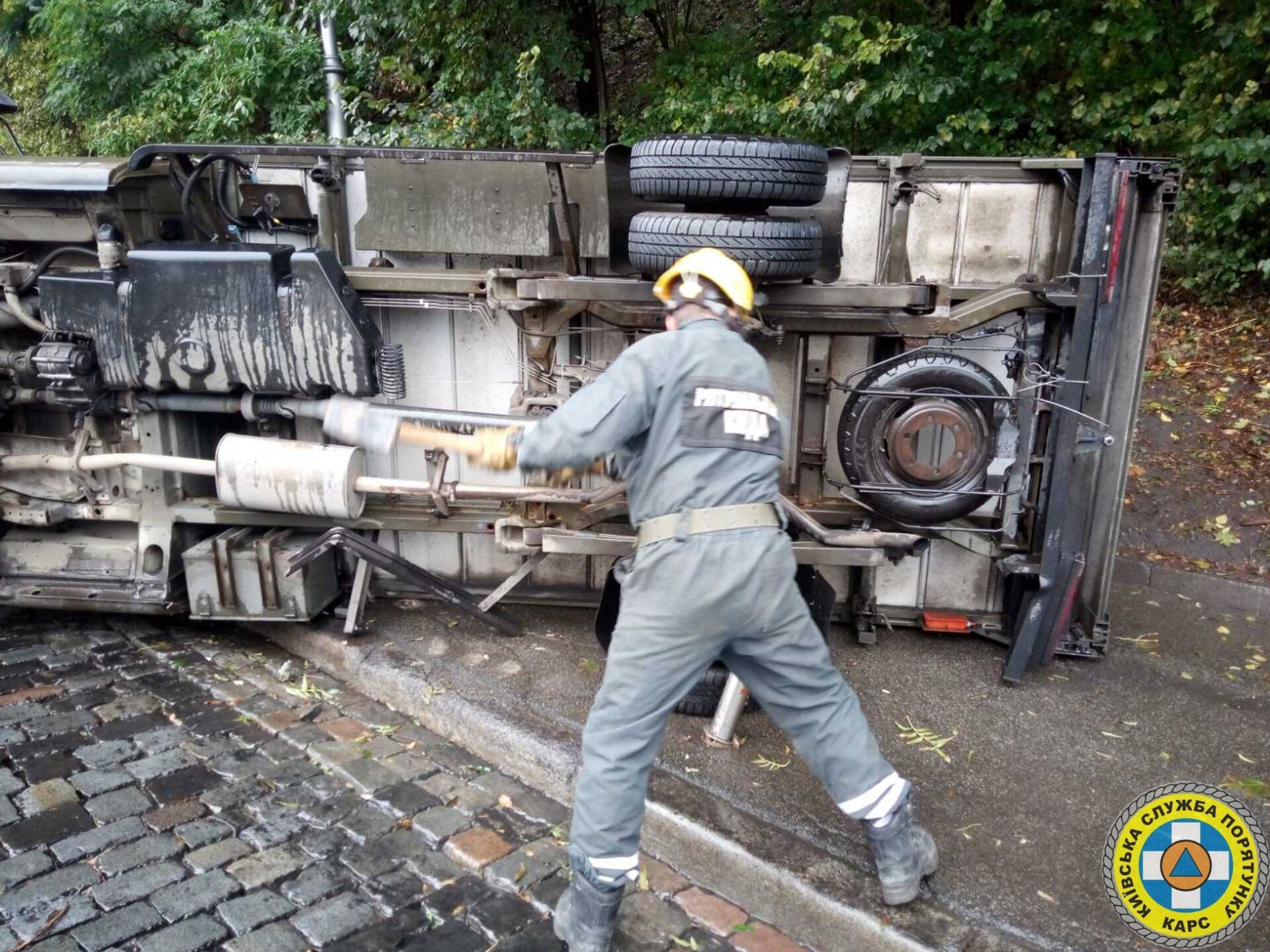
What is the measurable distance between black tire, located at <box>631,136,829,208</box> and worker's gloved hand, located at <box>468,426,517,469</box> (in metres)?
1.18

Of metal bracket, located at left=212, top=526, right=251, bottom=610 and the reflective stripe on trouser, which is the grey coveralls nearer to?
the reflective stripe on trouser

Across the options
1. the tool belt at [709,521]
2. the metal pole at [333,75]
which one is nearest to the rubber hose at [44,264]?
the tool belt at [709,521]

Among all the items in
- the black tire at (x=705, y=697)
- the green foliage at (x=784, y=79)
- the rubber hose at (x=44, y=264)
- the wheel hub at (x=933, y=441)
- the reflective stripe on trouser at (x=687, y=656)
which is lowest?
the black tire at (x=705, y=697)

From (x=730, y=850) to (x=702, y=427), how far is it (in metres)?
1.37

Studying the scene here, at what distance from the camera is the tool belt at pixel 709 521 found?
2803mm

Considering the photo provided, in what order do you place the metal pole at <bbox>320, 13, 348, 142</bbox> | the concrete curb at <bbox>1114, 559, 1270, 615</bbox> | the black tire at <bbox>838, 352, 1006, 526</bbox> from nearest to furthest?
the black tire at <bbox>838, 352, 1006, 526</bbox> → the concrete curb at <bbox>1114, 559, 1270, 615</bbox> → the metal pole at <bbox>320, 13, 348, 142</bbox>

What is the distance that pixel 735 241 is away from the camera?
3516 mm

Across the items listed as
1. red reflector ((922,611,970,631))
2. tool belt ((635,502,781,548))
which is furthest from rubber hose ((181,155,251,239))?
red reflector ((922,611,970,631))

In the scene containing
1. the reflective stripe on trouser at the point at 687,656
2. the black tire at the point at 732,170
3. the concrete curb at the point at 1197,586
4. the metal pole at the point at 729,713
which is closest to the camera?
the reflective stripe on trouser at the point at 687,656

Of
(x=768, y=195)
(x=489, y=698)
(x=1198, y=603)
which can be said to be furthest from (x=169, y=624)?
(x=1198, y=603)

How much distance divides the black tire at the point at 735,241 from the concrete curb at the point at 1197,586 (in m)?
3.06

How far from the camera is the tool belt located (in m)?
2.80

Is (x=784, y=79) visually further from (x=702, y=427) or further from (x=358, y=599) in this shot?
(x=702, y=427)

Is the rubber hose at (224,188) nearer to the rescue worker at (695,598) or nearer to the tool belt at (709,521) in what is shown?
the rescue worker at (695,598)
